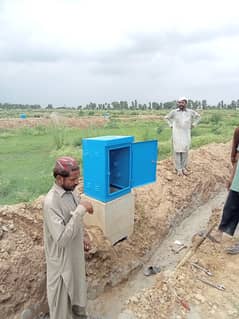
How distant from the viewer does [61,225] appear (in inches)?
94.5

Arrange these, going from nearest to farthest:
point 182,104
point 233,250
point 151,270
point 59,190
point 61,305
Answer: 1. point 59,190
2. point 61,305
3. point 233,250
4. point 151,270
5. point 182,104

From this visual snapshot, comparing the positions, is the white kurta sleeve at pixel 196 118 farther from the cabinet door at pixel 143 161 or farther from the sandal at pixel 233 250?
the sandal at pixel 233 250

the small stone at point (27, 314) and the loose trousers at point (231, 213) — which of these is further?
the loose trousers at point (231, 213)

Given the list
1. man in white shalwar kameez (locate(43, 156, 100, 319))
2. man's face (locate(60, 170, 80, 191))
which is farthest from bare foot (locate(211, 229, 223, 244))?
man's face (locate(60, 170, 80, 191))

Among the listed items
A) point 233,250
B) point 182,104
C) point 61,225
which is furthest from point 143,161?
point 182,104

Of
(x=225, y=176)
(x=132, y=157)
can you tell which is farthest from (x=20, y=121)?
(x=132, y=157)

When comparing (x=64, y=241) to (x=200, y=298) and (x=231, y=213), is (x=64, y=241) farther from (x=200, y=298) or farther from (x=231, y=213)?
(x=231, y=213)

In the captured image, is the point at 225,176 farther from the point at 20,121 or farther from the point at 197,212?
the point at 20,121

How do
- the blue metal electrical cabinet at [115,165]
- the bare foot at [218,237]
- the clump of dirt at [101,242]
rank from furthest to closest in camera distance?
the bare foot at [218,237] → the blue metal electrical cabinet at [115,165] → the clump of dirt at [101,242]

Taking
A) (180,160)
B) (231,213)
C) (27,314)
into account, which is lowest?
(27,314)

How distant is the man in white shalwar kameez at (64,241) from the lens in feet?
7.93

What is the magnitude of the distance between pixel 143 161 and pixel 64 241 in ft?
7.42

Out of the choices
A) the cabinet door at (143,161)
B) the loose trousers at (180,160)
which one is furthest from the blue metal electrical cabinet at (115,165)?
the loose trousers at (180,160)

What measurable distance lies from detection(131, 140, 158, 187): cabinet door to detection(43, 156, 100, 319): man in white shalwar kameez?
1.77m
